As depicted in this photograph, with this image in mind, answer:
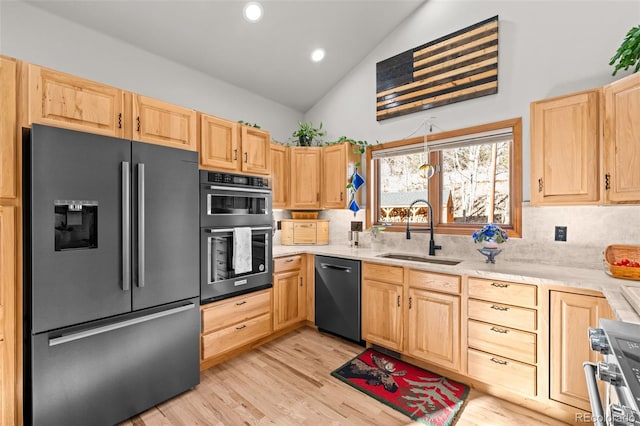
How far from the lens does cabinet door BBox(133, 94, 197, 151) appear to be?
A: 6.47 ft

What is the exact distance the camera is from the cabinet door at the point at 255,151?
8.80 feet

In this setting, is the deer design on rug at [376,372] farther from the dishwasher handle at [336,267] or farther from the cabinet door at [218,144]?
the cabinet door at [218,144]

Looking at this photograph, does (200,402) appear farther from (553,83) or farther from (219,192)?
(553,83)

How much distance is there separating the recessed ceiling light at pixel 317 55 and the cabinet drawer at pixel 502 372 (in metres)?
3.31

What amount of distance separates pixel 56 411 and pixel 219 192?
164 centimetres

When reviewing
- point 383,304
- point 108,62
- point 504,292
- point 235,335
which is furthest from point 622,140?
point 108,62

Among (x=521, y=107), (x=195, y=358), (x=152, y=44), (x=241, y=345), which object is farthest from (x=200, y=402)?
(x=521, y=107)

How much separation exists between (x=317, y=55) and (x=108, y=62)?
2062 millimetres

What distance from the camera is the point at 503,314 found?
6.43 feet

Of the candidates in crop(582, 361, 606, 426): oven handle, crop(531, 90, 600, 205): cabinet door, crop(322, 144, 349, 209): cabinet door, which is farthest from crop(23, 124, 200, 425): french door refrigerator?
crop(531, 90, 600, 205): cabinet door

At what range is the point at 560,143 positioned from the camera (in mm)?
1969

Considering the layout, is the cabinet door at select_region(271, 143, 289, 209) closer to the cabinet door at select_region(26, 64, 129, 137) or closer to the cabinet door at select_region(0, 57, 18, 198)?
the cabinet door at select_region(26, 64, 129, 137)

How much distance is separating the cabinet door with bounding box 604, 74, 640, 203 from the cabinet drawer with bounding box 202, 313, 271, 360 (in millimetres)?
2871

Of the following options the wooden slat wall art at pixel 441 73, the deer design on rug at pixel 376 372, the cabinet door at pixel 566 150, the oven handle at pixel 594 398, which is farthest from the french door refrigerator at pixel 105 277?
the cabinet door at pixel 566 150
